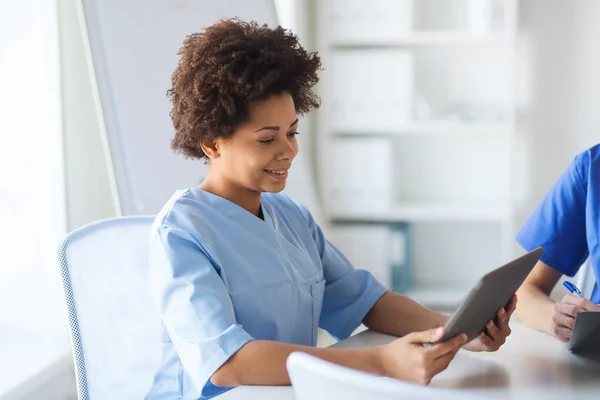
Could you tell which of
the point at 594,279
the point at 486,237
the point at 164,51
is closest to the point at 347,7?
the point at 486,237

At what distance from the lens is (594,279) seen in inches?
62.5

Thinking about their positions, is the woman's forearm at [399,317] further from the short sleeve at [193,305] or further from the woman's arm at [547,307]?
the short sleeve at [193,305]

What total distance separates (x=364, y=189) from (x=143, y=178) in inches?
63.9

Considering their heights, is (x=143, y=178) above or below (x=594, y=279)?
above

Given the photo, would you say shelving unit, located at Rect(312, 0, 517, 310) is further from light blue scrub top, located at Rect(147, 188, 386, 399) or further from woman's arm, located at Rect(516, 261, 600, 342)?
light blue scrub top, located at Rect(147, 188, 386, 399)

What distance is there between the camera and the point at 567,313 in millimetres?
1345

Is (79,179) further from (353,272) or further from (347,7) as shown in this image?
(347,7)

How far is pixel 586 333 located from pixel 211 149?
685 millimetres

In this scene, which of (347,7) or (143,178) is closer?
(143,178)

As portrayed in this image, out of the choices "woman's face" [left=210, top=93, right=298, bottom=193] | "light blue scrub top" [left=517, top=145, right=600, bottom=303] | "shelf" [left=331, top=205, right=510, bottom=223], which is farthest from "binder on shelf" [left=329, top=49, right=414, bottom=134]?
"woman's face" [left=210, top=93, right=298, bottom=193]

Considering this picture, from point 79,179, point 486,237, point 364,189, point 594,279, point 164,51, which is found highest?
point 164,51

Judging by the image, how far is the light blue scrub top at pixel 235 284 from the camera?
1159 millimetres

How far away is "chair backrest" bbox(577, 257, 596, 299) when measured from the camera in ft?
5.21

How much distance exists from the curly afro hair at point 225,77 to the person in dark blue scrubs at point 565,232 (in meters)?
0.60
